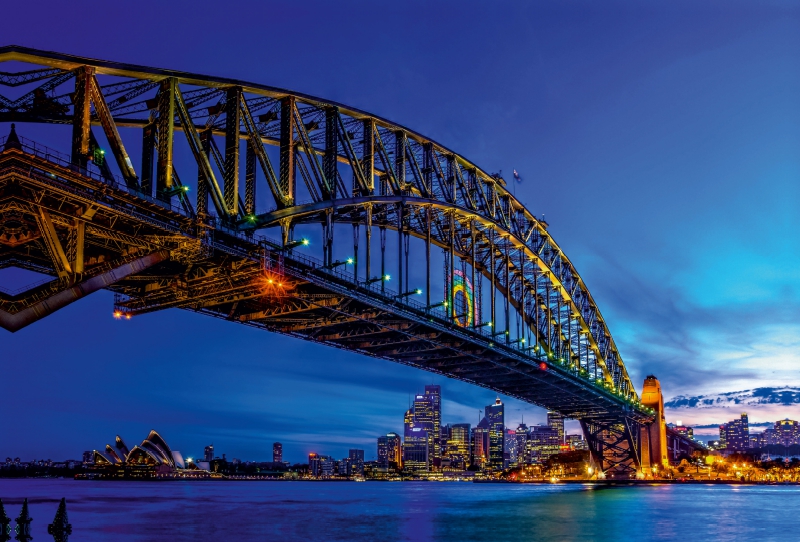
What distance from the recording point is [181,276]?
133ft

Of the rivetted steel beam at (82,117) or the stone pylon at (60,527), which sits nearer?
the rivetted steel beam at (82,117)

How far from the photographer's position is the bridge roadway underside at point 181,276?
28688mm

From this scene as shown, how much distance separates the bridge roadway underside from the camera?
28.7 m

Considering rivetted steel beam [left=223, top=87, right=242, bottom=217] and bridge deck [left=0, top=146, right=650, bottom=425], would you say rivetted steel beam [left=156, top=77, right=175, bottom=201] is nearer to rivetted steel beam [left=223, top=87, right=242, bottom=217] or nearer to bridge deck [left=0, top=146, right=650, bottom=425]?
bridge deck [left=0, top=146, right=650, bottom=425]

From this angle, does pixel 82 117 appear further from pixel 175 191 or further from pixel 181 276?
pixel 181 276

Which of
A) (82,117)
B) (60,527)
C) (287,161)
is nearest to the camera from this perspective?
(82,117)

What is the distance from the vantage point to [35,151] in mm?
26797

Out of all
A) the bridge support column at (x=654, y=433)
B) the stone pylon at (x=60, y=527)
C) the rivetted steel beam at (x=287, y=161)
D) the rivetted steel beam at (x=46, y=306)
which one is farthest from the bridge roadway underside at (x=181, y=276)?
the bridge support column at (x=654, y=433)

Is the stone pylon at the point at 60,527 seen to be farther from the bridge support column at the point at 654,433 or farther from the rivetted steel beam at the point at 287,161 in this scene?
the bridge support column at the point at 654,433

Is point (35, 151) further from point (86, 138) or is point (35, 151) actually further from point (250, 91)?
point (250, 91)

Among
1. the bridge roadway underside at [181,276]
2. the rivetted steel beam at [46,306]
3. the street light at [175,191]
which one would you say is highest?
the street light at [175,191]

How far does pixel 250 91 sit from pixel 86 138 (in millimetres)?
11010

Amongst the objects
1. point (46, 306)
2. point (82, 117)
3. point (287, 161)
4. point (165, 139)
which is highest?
point (287, 161)

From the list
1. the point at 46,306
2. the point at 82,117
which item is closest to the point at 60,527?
the point at 46,306
